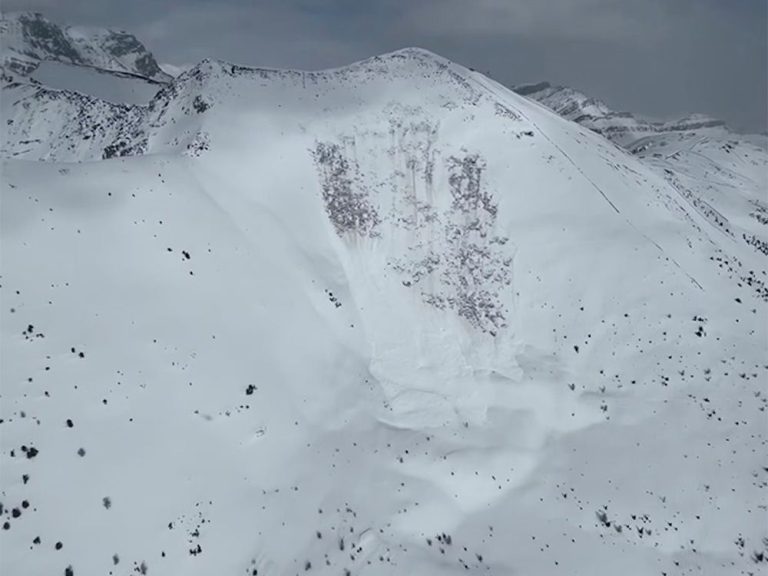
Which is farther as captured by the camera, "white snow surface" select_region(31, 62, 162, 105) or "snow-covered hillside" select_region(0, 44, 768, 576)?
"white snow surface" select_region(31, 62, 162, 105)

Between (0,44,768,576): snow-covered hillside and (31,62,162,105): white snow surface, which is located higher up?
(0,44,768,576): snow-covered hillside

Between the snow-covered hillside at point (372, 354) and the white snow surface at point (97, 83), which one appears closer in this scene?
the snow-covered hillside at point (372, 354)

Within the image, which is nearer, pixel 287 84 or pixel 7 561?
pixel 7 561

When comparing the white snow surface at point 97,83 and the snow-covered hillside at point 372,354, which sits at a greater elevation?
the snow-covered hillside at point 372,354

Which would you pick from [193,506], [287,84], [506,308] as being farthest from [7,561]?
[287,84]

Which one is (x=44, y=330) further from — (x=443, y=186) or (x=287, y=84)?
(x=287, y=84)

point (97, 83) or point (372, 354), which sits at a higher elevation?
point (372, 354)

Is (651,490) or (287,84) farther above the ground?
(287,84)

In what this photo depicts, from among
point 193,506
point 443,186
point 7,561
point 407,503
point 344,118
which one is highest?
point 344,118
